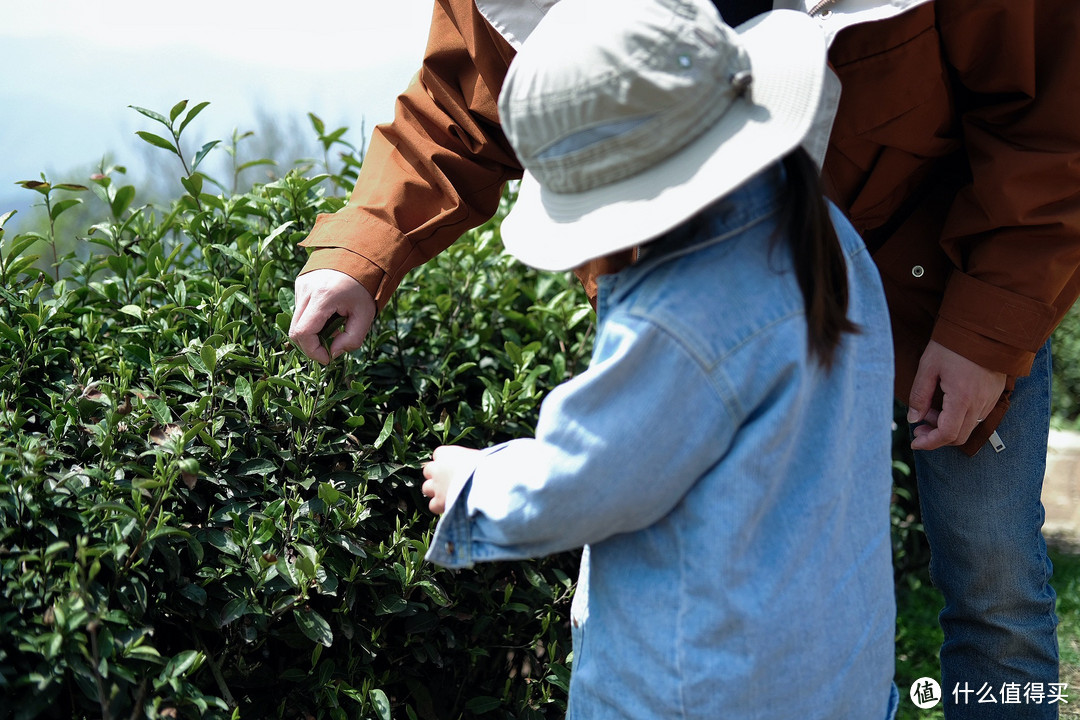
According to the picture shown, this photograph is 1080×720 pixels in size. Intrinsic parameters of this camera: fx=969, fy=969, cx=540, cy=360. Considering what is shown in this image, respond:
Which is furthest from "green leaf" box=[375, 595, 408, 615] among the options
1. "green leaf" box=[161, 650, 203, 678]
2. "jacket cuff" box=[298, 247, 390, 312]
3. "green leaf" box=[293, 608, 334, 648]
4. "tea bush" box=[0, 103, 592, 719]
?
"jacket cuff" box=[298, 247, 390, 312]

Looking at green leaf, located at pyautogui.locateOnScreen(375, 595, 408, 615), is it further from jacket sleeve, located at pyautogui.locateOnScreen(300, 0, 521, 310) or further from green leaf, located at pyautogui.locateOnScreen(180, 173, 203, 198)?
green leaf, located at pyautogui.locateOnScreen(180, 173, 203, 198)

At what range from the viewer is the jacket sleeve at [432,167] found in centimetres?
188

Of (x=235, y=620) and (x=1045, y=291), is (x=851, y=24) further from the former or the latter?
(x=235, y=620)

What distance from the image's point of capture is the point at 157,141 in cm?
223

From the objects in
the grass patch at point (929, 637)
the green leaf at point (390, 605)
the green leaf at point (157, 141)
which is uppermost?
the green leaf at point (157, 141)

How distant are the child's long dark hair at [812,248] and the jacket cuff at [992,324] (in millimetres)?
476

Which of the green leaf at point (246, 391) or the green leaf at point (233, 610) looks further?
the green leaf at point (246, 391)

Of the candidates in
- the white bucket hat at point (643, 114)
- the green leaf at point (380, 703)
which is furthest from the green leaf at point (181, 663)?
the white bucket hat at point (643, 114)

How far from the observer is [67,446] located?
1765 mm

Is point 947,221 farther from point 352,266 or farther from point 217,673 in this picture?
point 217,673

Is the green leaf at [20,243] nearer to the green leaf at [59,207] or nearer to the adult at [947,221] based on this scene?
the green leaf at [59,207]

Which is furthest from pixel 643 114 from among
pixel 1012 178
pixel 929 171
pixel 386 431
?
pixel 386 431

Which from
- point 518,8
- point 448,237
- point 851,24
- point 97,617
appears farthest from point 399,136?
point 97,617

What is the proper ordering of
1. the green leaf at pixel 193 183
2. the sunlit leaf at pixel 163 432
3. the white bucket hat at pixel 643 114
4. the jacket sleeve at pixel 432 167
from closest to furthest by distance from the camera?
the white bucket hat at pixel 643 114
the sunlit leaf at pixel 163 432
the jacket sleeve at pixel 432 167
the green leaf at pixel 193 183
